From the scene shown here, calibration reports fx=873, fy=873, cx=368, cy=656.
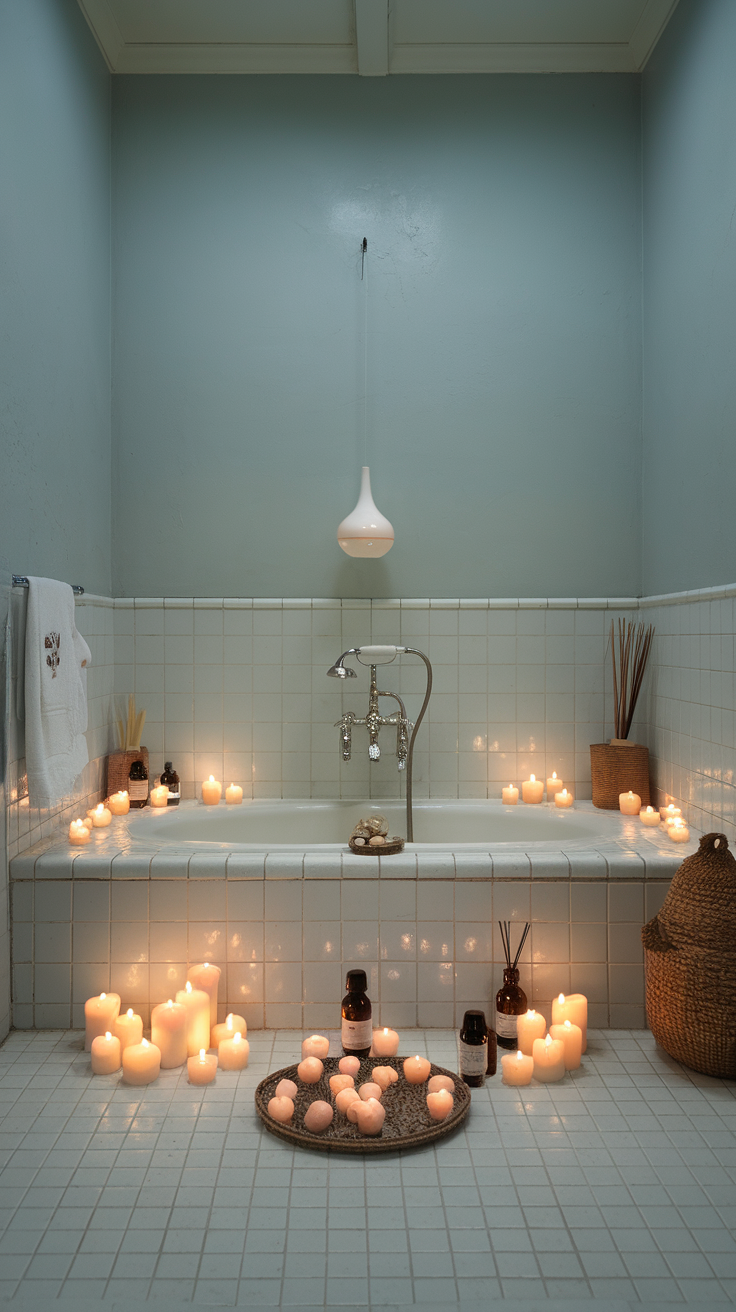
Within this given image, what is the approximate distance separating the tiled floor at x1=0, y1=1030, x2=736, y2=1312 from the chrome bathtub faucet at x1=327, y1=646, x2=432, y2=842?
105 cm

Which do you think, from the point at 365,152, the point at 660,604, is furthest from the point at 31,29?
the point at 660,604

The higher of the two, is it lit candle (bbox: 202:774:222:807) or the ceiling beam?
the ceiling beam

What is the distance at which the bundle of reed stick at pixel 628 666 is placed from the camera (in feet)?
9.16

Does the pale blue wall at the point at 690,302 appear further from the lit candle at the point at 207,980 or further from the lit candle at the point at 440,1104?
the lit candle at the point at 207,980

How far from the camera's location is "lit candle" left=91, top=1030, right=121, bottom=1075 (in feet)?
5.96

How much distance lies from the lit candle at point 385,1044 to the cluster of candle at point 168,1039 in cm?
27

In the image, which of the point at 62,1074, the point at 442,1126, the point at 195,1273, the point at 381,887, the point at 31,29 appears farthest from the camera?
the point at 31,29

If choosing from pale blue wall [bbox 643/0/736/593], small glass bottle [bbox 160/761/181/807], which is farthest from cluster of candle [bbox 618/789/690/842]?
small glass bottle [bbox 160/761/181/807]

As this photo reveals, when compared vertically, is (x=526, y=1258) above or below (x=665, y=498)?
below

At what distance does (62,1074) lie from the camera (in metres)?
1.81

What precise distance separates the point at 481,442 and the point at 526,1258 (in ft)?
7.54

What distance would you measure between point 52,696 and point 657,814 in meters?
1.65

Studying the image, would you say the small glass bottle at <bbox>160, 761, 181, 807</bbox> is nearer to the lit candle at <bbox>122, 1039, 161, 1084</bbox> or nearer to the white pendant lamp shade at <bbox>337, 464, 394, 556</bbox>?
the white pendant lamp shade at <bbox>337, 464, 394, 556</bbox>

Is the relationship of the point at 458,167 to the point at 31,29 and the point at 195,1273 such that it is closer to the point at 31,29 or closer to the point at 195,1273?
the point at 31,29
